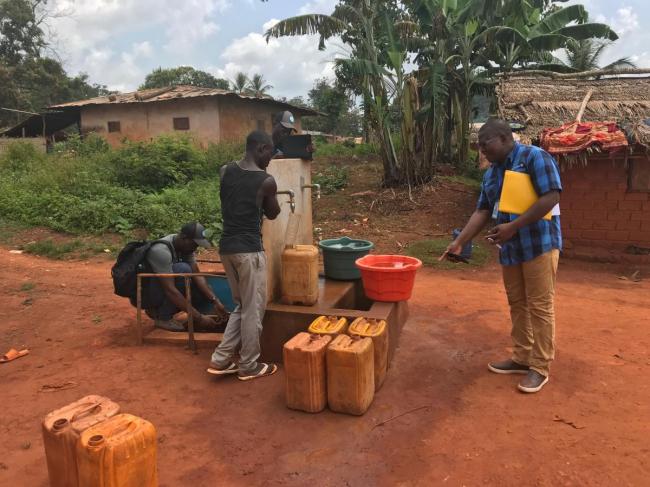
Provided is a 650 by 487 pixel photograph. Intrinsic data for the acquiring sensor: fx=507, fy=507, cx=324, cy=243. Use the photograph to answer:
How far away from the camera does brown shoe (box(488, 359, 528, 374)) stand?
12.9 ft

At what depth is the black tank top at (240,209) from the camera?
3.60m

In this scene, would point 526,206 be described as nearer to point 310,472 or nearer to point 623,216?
point 310,472

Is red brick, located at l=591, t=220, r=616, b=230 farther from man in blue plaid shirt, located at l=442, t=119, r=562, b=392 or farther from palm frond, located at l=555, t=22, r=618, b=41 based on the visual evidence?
palm frond, located at l=555, t=22, r=618, b=41

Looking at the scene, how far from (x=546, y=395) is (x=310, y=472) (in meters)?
1.84

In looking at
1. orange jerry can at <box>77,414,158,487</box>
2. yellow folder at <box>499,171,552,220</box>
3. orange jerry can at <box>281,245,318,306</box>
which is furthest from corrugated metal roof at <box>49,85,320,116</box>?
orange jerry can at <box>77,414,158,487</box>

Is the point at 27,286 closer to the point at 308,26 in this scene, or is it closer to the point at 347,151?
the point at 308,26

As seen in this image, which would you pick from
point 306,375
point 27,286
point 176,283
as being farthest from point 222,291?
point 27,286

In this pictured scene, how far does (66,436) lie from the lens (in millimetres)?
2314

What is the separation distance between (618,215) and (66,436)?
825 cm

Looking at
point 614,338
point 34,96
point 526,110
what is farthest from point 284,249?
point 34,96

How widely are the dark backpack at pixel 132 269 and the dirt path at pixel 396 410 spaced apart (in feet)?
1.67

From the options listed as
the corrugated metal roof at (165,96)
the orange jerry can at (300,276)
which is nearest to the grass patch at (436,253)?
the orange jerry can at (300,276)

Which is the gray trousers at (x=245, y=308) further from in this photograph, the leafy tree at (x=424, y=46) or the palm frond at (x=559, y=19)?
the palm frond at (x=559, y=19)

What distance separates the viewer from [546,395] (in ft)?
11.7
